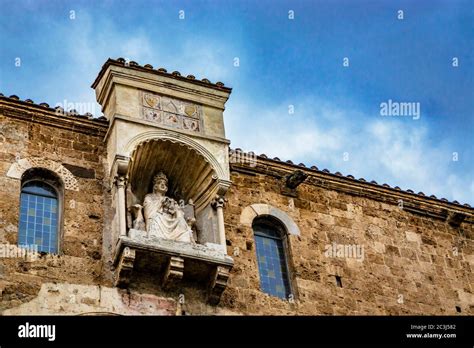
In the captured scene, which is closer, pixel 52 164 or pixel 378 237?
pixel 52 164

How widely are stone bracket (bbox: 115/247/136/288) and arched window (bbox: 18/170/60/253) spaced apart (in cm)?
129

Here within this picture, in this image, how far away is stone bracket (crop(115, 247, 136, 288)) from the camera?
1934 cm

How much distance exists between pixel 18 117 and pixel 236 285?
534 cm

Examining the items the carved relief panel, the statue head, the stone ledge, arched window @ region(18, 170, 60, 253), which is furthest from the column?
the carved relief panel

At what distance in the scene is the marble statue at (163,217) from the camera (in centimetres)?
2030

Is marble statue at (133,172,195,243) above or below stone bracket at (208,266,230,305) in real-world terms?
above

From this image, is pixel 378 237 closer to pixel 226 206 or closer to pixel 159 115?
pixel 226 206

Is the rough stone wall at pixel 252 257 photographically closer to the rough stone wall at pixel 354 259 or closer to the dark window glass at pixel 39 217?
the rough stone wall at pixel 354 259

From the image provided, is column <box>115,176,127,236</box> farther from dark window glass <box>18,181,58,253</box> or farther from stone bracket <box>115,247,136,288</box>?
dark window glass <box>18,181,58,253</box>

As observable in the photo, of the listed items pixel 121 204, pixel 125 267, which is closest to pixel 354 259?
pixel 121 204

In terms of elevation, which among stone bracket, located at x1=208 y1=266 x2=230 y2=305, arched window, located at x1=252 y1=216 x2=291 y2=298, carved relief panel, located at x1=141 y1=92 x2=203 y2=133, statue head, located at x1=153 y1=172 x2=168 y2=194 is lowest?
stone bracket, located at x1=208 y1=266 x2=230 y2=305

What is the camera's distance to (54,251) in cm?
1980

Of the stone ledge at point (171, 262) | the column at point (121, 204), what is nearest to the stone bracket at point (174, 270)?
the stone ledge at point (171, 262)
